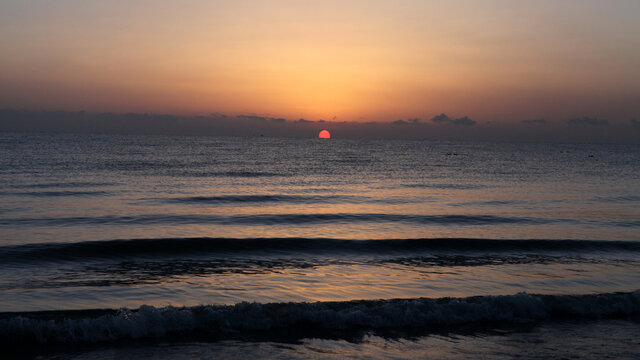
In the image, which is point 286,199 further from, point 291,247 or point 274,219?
point 291,247

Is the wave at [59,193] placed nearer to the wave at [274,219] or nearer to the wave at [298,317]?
the wave at [274,219]

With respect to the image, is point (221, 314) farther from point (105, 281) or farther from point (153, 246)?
point (153, 246)

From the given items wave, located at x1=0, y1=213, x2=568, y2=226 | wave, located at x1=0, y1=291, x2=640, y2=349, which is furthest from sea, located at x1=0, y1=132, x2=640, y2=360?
wave, located at x1=0, y1=213, x2=568, y2=226

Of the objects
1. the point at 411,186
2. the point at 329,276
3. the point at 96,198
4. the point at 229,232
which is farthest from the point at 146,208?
the point at 411,186

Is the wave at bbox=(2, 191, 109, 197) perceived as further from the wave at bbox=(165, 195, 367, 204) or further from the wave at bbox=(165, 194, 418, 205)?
the wave at bbox=(165, 195, 367, 204)

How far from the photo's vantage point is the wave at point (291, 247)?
1733cm

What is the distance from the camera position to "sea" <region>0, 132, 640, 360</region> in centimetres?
940

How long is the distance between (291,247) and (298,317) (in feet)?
28.0

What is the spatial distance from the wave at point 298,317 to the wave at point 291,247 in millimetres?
6798

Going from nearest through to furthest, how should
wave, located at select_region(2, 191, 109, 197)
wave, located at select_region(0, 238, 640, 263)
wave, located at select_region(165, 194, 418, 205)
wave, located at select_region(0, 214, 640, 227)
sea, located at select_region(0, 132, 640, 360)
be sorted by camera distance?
sea, located at select_region(0, 132, 640, 360)
wave, located at select_region(0, 238, 640, 263)
wave, located at select_region(0, 214, 640, 227)
wave, located at select_region(2, 191, 109, 197)
wave, located at select_region(165, 194, 418, 205)

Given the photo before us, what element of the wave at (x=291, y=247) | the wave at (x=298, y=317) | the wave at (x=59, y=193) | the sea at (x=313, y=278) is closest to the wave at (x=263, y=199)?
the sea at (x=313, y=278)

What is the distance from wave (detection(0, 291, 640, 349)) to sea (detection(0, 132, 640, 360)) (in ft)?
0.10

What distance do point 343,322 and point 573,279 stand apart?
824 cm

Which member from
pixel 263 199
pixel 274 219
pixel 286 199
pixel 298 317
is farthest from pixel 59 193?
pixel 298 317
